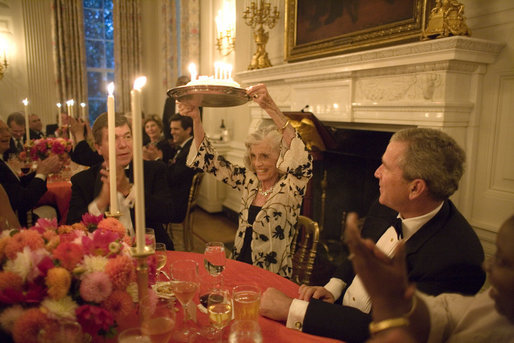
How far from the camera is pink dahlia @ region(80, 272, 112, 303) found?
872mm

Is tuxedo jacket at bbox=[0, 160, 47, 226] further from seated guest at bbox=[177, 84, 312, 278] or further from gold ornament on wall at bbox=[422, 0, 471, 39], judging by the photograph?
gold ornament on wall at bbox=[422, 0, 471, 39]

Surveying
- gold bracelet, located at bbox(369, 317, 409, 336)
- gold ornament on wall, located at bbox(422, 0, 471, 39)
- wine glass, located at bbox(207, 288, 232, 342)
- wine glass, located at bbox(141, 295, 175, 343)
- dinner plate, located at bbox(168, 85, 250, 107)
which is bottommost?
wine glass, located at bbox(207, 288, 232, 342)

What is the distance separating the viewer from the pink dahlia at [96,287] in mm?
872

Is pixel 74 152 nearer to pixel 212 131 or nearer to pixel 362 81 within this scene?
pixel 212 131

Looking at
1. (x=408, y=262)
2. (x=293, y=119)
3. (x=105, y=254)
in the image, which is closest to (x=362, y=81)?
(x=293, y=119)

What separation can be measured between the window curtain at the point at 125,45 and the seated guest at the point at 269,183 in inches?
272

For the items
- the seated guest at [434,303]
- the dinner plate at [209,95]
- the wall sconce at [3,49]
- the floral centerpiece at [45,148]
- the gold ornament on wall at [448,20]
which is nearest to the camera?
the seated guest at [434,303]

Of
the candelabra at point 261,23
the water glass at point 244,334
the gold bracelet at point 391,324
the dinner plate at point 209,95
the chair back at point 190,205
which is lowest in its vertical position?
the chair back at point 190,205

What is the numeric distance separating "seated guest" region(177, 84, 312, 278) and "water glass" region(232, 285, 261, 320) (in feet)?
2.98

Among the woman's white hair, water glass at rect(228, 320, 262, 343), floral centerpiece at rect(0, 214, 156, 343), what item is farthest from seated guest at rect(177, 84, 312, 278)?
floral centerpiece at rect(0, 214, 156, 343)

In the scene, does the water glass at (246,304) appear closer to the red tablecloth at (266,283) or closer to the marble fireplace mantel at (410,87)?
the red tablecloth at (266,283)

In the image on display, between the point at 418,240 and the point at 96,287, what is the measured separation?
3.61ft

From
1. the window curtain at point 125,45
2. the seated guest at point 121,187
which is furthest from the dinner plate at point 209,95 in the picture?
the window curtain at point 125,45

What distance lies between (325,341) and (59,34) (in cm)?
862
